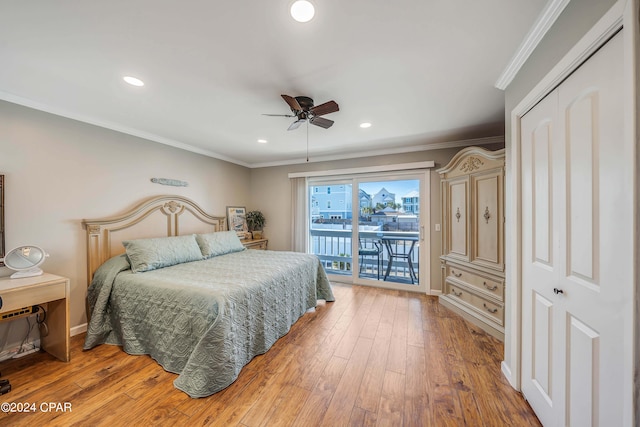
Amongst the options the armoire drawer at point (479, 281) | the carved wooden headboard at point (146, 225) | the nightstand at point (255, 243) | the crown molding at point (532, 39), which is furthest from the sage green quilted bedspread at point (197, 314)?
the crown molding at point (532, 39)

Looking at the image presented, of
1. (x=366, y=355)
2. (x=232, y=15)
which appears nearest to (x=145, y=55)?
(x=232, y=15)

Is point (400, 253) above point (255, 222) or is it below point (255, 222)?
below

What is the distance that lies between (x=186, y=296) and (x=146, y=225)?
1818 millimetres

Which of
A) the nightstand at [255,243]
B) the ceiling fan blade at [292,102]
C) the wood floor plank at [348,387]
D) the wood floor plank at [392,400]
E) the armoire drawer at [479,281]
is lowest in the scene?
the wood floor plank at [348,387]

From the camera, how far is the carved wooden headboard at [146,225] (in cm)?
259

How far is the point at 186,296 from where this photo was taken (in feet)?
6.22

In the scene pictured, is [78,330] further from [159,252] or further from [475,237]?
[475,237]

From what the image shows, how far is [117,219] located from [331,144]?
303cm

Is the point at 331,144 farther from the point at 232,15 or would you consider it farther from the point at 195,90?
the point at 232,15

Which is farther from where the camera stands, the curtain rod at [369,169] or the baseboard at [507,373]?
the curtain rod at [369,169]

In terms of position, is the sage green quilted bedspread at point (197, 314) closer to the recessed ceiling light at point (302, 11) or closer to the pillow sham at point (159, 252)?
the pillow sham at point (159, 252)

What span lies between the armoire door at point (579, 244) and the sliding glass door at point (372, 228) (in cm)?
230

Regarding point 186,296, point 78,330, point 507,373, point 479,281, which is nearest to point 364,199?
point 479,281

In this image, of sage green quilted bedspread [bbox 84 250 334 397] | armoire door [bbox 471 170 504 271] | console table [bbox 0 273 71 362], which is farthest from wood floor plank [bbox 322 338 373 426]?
console table [bbox 0 273 71 362]
